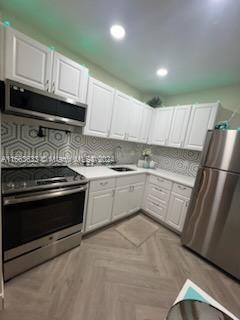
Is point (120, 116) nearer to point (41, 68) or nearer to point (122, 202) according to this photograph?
point (41, 68)

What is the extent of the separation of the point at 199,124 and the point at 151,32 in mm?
1539

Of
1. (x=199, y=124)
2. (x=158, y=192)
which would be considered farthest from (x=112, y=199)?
(x=199, y=124)

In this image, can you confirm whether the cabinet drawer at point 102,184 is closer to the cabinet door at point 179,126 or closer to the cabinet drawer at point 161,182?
the cabinet drawer at point 161,182

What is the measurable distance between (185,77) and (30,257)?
321 centimetres

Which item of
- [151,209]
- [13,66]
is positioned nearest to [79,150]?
[13,66]

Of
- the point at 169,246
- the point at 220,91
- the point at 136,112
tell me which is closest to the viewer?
the point at 169,246

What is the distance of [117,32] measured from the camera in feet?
5.30

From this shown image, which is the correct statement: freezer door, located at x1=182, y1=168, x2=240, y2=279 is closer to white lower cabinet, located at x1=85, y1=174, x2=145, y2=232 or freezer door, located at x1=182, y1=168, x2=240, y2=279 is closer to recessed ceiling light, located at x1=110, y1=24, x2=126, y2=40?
white lower cabinet, located at x1=85, y1=174, x2=145, y2=232

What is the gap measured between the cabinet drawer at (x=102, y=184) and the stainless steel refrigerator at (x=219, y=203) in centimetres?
119

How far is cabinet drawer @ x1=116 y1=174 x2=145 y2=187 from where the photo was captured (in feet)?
7.78

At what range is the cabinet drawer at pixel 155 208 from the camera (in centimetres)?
265

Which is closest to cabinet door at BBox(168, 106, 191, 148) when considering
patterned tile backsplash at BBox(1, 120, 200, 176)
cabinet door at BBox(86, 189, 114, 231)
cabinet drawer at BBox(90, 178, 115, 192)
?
patterned tile backsplash at BBox(1, 120, 200, 176)

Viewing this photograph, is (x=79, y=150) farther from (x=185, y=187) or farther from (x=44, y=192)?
(x=185, y=187)

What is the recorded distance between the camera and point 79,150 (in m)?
2.48
